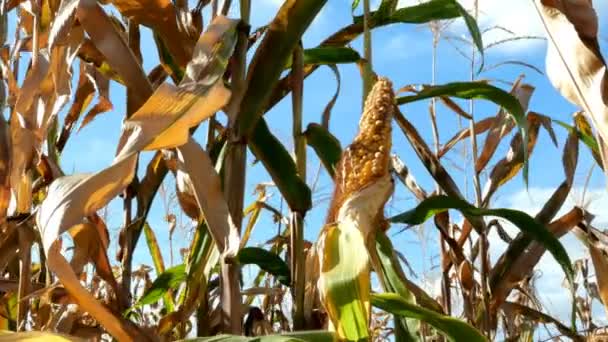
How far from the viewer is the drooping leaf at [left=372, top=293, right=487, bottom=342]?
917 millimetres

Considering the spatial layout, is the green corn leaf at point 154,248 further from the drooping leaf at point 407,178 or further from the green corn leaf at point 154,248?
the drooping leaf at point 407,178

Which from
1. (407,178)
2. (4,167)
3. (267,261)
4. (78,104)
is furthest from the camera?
(407,178)

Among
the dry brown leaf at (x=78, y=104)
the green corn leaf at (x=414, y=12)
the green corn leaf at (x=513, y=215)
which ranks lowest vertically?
the green corn leaf at (x=513, y=215)

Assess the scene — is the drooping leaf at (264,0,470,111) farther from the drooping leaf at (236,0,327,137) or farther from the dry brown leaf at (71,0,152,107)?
the dry brown leaf at (71,0,152,107)

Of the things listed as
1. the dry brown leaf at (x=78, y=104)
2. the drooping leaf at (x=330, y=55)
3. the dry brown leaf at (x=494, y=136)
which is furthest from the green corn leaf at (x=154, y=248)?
the dry brown leaf at (x=494, y=136)

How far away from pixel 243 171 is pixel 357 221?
16.1 inches

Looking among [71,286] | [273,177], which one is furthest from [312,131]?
[71,286]

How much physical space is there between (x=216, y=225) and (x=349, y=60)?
0.66 metres

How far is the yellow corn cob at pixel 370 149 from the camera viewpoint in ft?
2.87

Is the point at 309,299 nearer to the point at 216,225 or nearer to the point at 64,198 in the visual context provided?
the point at 216,225

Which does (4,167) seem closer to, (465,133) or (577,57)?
(577,57)

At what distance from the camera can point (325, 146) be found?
1302 millimetres

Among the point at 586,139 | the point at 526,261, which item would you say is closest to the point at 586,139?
the point at 586,139

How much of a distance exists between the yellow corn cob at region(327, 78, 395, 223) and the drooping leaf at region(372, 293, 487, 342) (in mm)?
168
